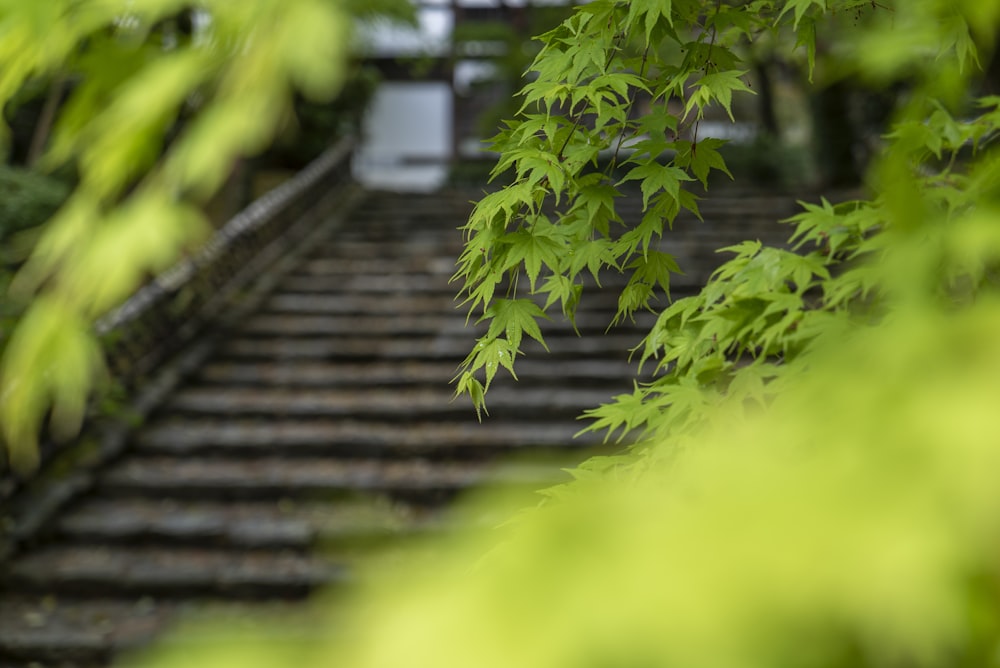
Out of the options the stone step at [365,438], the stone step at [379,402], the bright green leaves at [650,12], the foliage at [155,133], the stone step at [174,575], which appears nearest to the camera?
the foliage at [155,133]

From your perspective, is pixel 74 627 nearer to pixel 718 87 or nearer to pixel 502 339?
pixel 502 339

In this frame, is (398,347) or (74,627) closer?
(74,627)

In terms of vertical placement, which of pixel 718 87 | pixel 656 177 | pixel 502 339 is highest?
pixel 718 87

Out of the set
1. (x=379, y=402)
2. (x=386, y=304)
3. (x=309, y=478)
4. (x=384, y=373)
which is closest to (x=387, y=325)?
(x=386, y=304)

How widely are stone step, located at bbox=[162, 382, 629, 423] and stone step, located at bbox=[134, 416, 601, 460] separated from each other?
62 mm

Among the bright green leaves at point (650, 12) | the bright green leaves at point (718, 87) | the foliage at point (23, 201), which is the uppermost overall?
the bright green leaves at point (650, 12)

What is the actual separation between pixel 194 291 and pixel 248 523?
106 inches

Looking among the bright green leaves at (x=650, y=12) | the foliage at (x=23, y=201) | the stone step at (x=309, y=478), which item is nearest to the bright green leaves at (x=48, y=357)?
the bright green leaves at (x=650, y=12)

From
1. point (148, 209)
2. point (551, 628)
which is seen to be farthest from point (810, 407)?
point (148, 209)

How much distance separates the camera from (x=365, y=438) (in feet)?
15.9

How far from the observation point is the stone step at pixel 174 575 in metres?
3.82

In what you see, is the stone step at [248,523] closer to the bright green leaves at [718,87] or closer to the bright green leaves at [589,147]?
the bright green leaves at [589,147]

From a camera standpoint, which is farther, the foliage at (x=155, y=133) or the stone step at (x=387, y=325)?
the stone step at (x=387, y=325)

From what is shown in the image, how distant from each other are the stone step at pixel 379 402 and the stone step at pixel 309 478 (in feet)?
1.47
